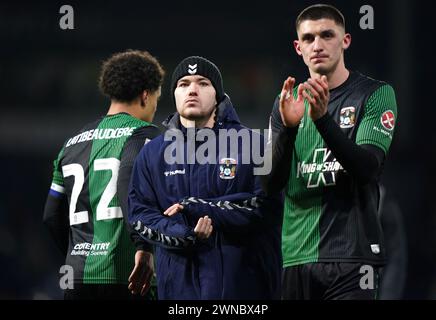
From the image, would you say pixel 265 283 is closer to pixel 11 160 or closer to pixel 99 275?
pixel 99 275

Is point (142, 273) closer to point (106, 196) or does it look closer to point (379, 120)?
point (106, 196)

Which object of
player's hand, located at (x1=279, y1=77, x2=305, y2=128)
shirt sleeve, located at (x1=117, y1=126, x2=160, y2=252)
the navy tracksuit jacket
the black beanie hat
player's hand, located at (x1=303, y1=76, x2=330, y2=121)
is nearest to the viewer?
player's hand, located at (x1=303, y1=76, x2=330, y2=121)

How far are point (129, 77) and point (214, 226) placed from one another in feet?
5.35

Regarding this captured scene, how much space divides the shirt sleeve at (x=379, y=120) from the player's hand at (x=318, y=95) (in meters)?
0.34

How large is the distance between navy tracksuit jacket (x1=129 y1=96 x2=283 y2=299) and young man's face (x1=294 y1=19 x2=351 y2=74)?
525 millimetres

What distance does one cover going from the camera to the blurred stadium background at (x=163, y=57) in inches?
560

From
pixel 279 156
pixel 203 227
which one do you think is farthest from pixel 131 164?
pixel 279 156

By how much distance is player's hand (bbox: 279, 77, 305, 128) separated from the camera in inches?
196

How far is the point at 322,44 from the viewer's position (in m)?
5.27

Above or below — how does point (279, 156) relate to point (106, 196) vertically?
above

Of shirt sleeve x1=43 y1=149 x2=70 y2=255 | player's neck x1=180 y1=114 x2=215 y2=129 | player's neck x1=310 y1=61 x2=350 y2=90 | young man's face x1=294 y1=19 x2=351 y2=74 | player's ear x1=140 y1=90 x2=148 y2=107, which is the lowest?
shirt sleeve x1=43 y1=149 x2=70 y2=255

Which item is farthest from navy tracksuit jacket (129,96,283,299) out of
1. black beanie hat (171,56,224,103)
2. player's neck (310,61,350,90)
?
player's neck (310,61,350,90)

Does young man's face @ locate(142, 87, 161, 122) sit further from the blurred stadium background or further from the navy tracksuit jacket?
the blurred stadium background

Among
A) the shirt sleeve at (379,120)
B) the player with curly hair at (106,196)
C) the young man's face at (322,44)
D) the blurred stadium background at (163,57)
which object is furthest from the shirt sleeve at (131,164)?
the blurred stadium background at (163,57)
